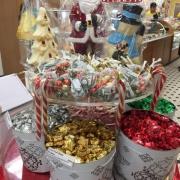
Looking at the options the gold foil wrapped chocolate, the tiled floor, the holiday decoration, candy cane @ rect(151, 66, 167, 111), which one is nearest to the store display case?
the tiled floor

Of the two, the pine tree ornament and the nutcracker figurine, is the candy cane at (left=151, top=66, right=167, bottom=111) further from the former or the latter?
the pine tree ornament

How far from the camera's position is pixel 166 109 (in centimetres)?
109

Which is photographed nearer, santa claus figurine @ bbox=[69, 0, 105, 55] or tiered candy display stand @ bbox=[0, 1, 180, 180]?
tiered candy display stand @ bbox=[0, 1, 180, 180]

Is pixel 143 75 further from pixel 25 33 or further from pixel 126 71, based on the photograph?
pixel 25 33

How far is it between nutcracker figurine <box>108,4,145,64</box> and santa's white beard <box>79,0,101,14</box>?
137 millimetres

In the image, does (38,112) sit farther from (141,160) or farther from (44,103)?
(141,160)

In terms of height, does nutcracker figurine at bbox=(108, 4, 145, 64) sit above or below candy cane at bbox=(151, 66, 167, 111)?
above

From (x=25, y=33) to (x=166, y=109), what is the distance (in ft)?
2.87

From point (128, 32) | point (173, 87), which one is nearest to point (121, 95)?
point (128, 32)

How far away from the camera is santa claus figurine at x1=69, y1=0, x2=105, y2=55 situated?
1.14 metres

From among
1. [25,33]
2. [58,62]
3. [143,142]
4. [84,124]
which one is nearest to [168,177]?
[143,142]

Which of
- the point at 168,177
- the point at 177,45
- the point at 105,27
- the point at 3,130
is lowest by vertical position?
the point at 177,45

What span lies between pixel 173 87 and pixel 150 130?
9.71 feet

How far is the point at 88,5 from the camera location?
1137 millimetres
